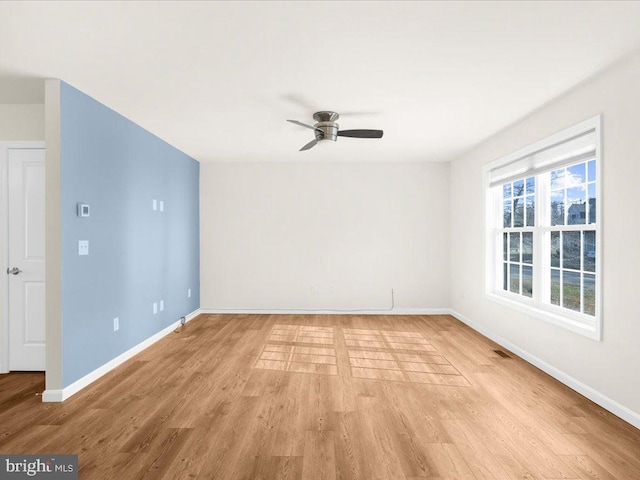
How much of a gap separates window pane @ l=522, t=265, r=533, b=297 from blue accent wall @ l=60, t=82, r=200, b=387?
4573 millimetres

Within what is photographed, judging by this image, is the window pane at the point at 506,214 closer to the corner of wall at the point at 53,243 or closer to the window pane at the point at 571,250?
the window pane at the point at 571,250

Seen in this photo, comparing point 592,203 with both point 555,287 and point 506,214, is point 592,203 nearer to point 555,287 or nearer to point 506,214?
point 555,287

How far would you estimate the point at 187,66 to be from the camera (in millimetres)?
2732

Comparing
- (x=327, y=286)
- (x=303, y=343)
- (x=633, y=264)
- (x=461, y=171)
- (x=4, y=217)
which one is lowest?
(x=303, y=343)

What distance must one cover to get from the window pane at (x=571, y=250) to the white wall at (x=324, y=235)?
9.14 ft

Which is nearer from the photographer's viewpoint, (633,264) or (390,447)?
(390,447)

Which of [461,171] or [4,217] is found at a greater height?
[461,171]

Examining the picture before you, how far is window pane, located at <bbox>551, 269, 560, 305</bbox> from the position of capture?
3.64 m

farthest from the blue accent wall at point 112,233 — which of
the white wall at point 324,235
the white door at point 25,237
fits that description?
the white wall at point 324,235

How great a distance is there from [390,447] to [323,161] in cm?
486

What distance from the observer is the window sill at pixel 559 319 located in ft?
9.59

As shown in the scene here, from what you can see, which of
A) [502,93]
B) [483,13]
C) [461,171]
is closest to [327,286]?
[461,171]

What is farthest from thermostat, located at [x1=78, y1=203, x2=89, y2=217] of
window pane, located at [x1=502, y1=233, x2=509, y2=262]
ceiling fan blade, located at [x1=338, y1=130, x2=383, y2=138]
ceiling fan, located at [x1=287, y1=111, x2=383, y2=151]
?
window pane, located at [x1=502, y1=233, x2=509, y2=262]

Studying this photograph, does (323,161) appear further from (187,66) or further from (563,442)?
(563,442)
